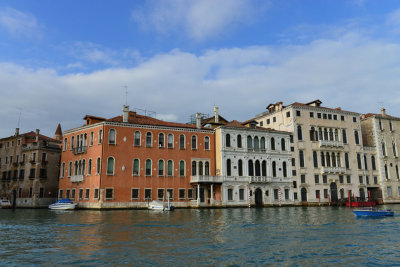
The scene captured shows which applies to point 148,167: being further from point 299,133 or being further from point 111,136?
point 299,133

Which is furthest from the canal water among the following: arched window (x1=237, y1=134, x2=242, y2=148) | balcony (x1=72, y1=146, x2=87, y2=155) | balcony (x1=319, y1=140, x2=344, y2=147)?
balcony (x1=319, y1=140, x2=344, y2=147)

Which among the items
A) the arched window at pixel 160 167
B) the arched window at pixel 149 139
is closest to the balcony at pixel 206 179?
the arched window at pixel 160 167

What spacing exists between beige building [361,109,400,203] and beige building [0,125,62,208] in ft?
141

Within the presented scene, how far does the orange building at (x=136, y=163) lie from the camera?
34438mm

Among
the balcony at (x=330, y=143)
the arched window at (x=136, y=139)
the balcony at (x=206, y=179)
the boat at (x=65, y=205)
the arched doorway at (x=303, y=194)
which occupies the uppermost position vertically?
the balcony at (x=330, y=143)

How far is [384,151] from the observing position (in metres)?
50.2

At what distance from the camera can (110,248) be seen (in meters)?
12.5

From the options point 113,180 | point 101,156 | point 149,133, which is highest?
point 149,133

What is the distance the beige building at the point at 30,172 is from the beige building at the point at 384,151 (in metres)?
43.1

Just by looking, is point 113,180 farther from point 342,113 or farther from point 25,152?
point 342,113

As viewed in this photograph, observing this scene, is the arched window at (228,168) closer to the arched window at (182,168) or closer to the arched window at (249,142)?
the arched window at (249,142)

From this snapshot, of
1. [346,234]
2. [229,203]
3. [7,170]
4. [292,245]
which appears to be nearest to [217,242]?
[292,245]

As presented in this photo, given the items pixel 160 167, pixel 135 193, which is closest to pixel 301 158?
pixel 160 167

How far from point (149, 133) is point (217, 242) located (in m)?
24.1
